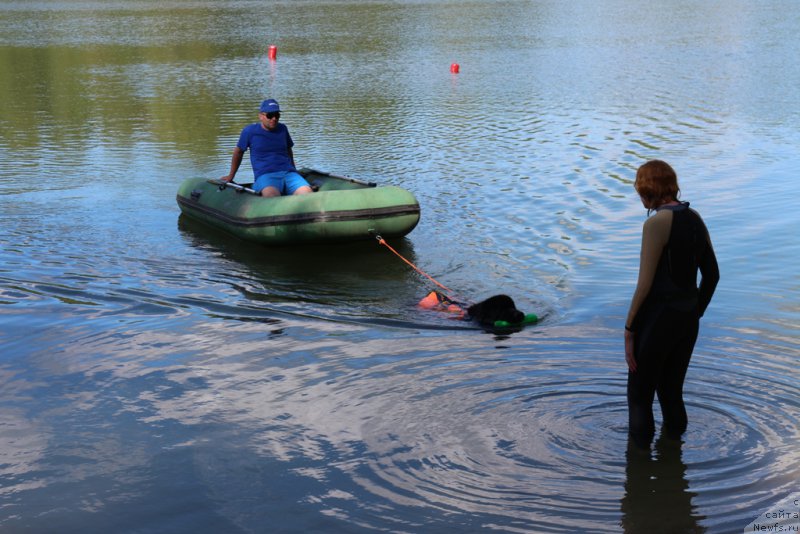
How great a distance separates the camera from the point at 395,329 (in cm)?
919

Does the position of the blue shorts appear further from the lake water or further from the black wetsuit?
the black wetsuit

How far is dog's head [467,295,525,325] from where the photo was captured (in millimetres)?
8992

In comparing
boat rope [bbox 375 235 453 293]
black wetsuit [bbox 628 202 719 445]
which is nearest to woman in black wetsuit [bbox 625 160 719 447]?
black wetsuit [bbox 628 202 719 445]

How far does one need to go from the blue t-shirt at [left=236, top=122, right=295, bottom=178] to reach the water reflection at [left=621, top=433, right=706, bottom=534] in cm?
741

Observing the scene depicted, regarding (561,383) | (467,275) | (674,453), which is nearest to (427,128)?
(467,275)

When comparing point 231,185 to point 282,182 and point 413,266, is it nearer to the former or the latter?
point 282,182

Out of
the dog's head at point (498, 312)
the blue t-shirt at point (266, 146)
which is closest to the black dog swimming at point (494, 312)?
the dog's head at point (498, 312)

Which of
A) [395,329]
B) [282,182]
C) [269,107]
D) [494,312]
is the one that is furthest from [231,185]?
[494,312]

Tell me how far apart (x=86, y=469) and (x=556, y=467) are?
106 inches

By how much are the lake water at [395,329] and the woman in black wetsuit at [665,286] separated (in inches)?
27.0

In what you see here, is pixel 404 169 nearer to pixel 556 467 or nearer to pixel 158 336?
pixel 158 336

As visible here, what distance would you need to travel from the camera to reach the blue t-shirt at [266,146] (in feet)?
41.8

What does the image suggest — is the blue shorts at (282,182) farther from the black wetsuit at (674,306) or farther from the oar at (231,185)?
the black wetsuit at (674,306)

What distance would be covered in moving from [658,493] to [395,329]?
12.0ft
